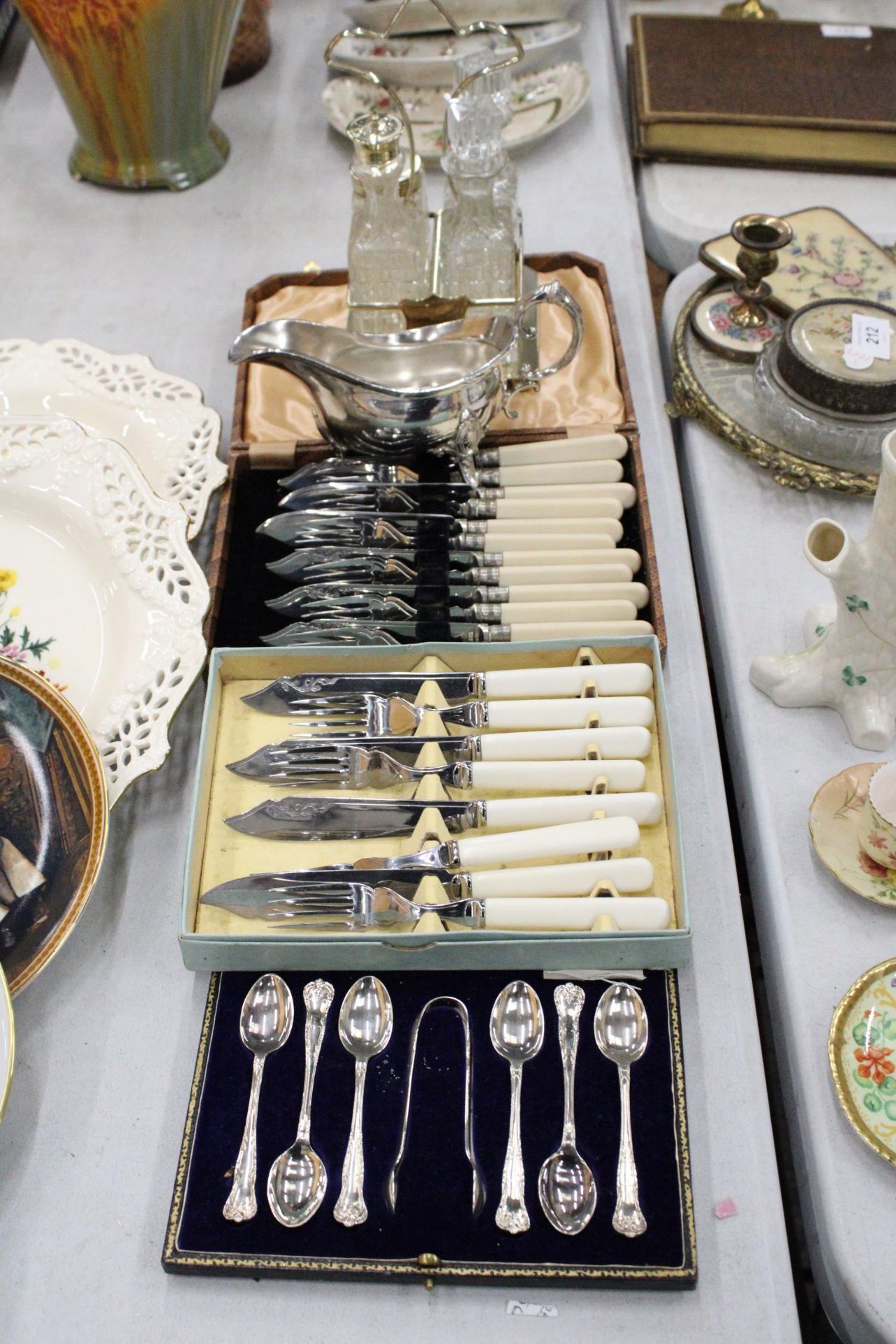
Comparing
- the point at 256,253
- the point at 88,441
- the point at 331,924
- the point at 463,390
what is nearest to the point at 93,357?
the point at 88,441

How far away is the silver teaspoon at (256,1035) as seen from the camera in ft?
2.04

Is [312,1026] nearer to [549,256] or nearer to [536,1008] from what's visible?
[536,1008]

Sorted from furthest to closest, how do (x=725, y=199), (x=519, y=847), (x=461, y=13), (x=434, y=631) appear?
(x=461, y=13)
(x=725, y=199)
(x=434, y=631)
(x=519, y=847)

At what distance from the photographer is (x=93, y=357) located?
108cm

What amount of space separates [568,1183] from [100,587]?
1.91 ft

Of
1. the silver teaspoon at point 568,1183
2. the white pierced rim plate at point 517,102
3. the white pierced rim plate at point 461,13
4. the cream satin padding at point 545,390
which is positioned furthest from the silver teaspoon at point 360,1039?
the white pierced rim plate at point 461,13

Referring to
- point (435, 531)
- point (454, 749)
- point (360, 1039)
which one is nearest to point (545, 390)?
point (435, 531)

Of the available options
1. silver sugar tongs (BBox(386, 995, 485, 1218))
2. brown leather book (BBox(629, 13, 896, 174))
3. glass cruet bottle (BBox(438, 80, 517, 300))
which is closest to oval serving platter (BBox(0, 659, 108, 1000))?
silver sugar tongs (BBox(386, 995, 485, 1218))

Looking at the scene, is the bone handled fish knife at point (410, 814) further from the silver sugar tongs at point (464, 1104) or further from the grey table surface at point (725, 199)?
the grey table surface at point (725, 199)

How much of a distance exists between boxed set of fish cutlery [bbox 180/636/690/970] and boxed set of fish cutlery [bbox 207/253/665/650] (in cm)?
5

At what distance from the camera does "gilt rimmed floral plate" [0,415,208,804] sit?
798mm

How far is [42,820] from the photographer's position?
29.3 inches

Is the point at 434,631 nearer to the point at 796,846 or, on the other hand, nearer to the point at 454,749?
the point at 454,749

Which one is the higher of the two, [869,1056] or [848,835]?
[848,835]
